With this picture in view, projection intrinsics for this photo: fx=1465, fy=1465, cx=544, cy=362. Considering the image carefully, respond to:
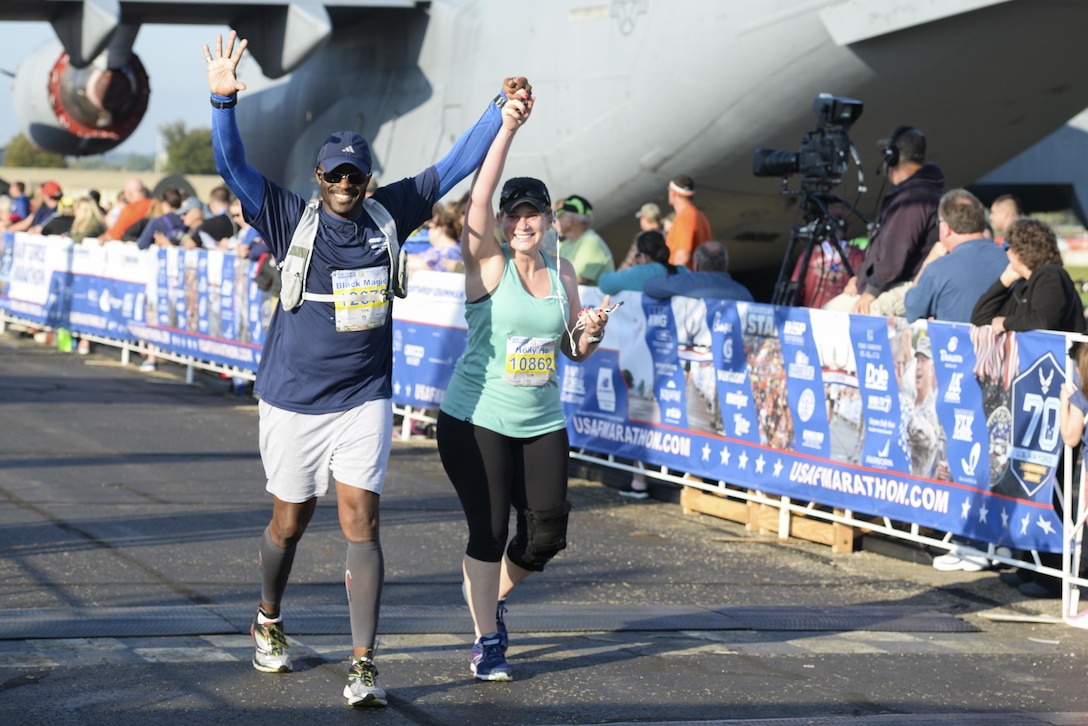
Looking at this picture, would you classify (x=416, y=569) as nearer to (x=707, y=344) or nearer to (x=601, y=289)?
(x=707, y=344)

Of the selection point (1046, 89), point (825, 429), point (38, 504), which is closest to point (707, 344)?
point (825, 429)

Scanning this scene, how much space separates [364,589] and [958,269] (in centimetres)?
437

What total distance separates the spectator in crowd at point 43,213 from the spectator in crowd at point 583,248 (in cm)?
1076

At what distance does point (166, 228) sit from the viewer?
1599 centimetres

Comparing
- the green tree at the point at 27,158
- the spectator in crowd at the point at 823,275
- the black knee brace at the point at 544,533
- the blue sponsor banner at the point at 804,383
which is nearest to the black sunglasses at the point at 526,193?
the black knee brace at the point at 544,533

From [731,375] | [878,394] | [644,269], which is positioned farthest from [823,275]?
[878,394]

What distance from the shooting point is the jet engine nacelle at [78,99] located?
20.1 meters

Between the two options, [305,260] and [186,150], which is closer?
[305,260]

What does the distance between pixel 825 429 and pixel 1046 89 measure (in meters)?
6.30

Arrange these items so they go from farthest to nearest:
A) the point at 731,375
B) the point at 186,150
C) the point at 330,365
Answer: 1. the point at 186,150
2. the point at 731,375
3. the point at 330,365

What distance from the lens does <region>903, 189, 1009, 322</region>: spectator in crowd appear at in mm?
7949

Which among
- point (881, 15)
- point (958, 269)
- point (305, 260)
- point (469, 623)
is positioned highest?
point (881, 15)

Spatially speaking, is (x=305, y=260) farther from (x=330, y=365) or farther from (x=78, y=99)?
(x=78, y=99)

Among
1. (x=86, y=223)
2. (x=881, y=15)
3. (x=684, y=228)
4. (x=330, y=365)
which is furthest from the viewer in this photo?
(x=86, y=223)
